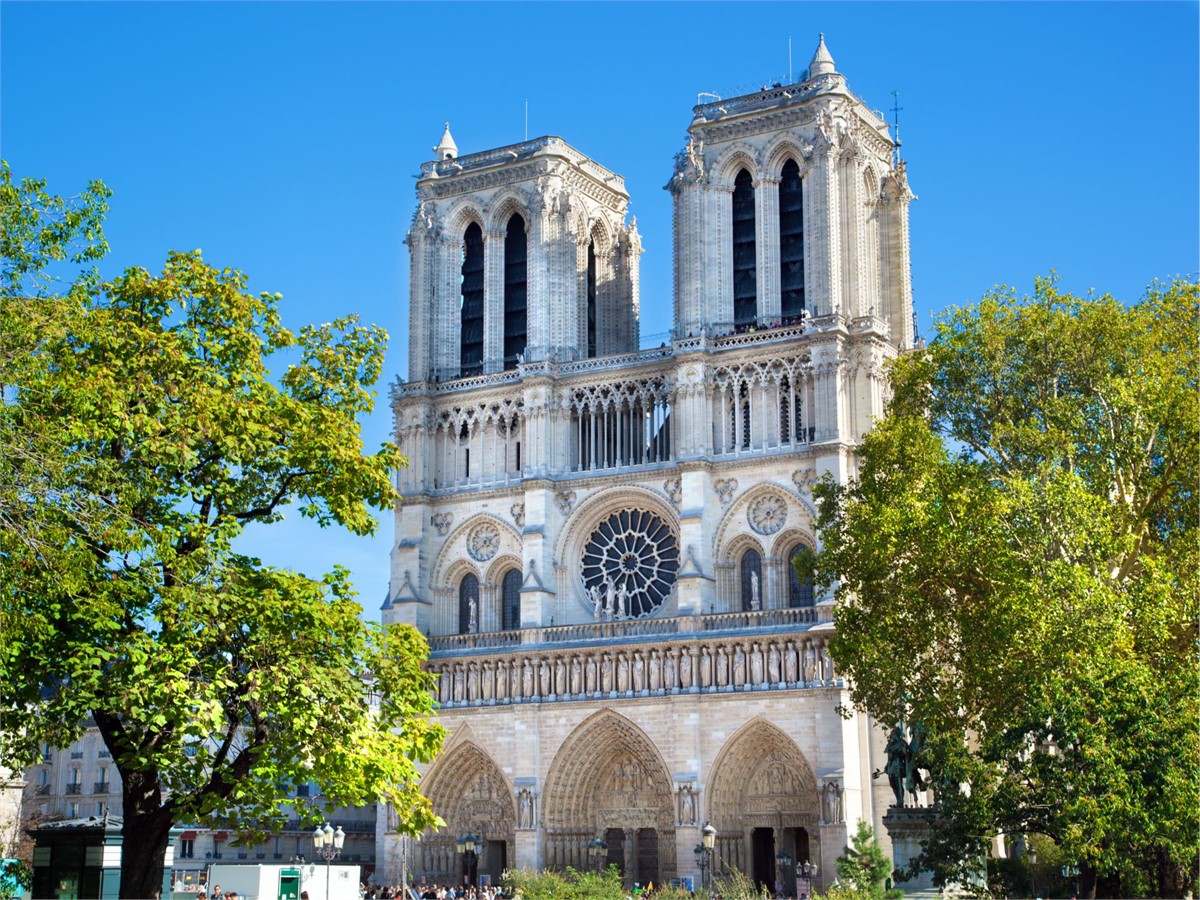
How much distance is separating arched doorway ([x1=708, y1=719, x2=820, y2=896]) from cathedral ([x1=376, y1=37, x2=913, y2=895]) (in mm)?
66

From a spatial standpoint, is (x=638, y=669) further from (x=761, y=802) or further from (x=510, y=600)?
(x=510, y=600)

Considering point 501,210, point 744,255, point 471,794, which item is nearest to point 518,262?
point 501,210

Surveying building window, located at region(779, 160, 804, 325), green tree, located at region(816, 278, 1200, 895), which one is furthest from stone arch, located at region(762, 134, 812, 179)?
green tree, located at region(816, 278, 1200, 895)

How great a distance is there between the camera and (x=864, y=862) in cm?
3834

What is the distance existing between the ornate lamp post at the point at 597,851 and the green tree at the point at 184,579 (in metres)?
21.5

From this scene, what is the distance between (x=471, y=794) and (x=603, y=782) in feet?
13.6

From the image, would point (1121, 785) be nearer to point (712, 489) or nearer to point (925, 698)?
point (925, 698)

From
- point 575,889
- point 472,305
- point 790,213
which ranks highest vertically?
point 790,213

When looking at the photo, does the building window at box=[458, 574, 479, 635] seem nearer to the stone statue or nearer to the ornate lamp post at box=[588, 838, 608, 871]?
the ornate lamp post at box=[588, 838, 608, 871]

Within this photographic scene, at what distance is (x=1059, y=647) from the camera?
2598 centimetres

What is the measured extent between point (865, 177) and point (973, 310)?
15358 mm

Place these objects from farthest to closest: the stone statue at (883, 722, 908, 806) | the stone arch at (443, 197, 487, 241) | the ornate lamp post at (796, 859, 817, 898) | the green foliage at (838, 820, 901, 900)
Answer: the stone arch at (443, 197, 487, 241) < the ornate lamp post at (796, 859, 817, 898) < the green foliage at (838, 820, 901, 900) < the stone statue at (883, 722, 908, 806)

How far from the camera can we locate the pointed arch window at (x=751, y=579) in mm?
44438

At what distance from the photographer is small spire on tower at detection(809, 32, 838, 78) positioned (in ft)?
156
